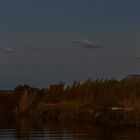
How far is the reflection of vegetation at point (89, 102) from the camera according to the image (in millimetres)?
51625

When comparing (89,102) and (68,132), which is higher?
(89,102)

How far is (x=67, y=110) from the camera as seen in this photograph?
5959cm

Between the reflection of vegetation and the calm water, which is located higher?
the reflection of vegetation

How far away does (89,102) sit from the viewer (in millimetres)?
59688

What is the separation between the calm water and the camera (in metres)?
40.7

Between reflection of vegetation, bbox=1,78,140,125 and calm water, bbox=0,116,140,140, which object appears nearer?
calm water, bbox=0,116,140,140

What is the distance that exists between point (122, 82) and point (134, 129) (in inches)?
523

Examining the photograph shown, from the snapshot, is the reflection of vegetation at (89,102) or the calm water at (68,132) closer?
the calm water at (68,132)

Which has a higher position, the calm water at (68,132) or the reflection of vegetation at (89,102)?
the reflection of vegetation at (89,102)

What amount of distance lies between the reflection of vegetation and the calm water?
2.38m

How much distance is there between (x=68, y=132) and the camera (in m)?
45.2

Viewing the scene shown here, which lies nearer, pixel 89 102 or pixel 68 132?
pixel 68 132

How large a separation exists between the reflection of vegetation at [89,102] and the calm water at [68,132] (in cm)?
238

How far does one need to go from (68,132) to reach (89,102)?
14.7m
